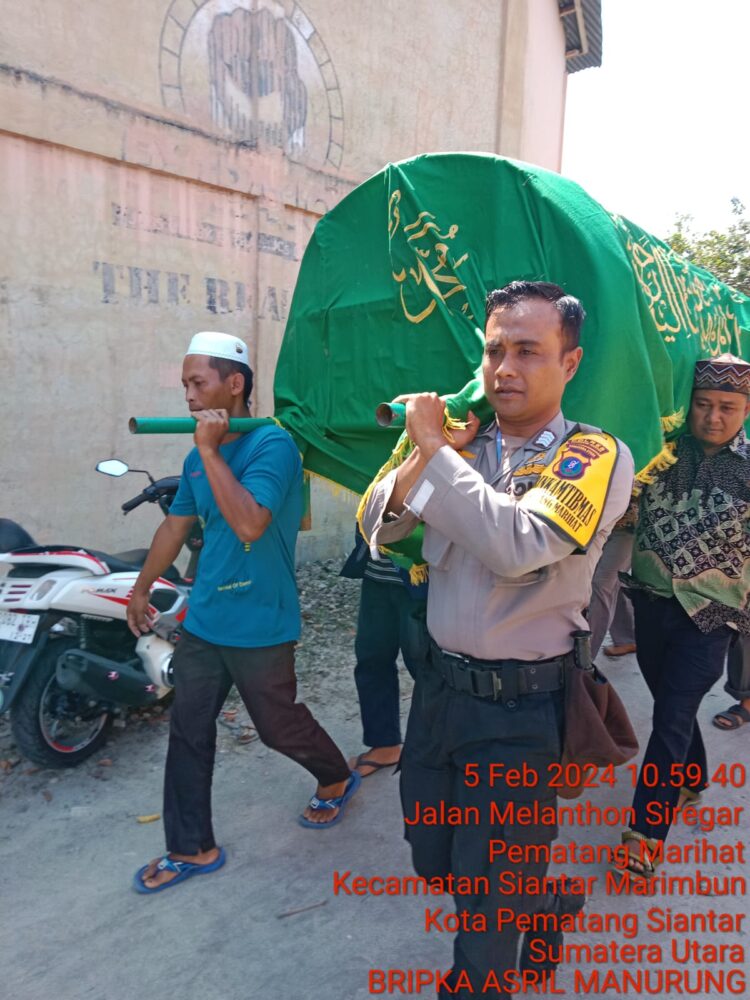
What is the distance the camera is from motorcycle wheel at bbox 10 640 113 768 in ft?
9.60

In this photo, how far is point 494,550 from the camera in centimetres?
151

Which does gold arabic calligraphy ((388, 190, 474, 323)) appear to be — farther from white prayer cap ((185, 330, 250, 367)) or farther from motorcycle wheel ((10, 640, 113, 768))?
motorcycle wheel ((10, 640, 113, 768))

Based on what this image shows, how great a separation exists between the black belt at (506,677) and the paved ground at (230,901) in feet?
3.24

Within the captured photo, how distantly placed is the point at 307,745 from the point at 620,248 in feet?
6.34

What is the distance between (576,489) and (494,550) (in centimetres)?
24

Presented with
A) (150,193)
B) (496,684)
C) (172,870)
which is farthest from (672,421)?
(150,193)

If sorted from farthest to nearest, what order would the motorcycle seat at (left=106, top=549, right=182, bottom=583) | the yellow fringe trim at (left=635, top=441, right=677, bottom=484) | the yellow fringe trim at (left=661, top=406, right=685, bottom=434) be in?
the motorcycle seat at (left=106, top=549, right=182, bottom=583), the yellow fringe trim at (left=661, top=406, right=685, bottom=434), the yellow fringe trim at (left=635, top=441, right=677, bottom=484)

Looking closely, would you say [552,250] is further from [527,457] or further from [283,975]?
[283,975]

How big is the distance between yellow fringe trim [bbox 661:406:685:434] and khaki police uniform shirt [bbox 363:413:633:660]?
0.69 metres

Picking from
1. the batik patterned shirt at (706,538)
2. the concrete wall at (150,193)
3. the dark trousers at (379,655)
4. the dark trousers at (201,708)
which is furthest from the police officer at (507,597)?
the concrete wall at (150,193)

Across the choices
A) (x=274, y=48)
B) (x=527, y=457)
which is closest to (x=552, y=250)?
(x=527, y=457)

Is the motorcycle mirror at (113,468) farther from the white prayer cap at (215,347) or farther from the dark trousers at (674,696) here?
the dark trousers at (674,696)

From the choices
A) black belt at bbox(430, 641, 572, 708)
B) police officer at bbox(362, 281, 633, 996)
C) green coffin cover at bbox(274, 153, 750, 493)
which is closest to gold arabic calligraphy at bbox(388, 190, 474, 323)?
green coffin cover at bbox(274, 153, 750, 493)

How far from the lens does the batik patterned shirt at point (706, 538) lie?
251 centimetres
